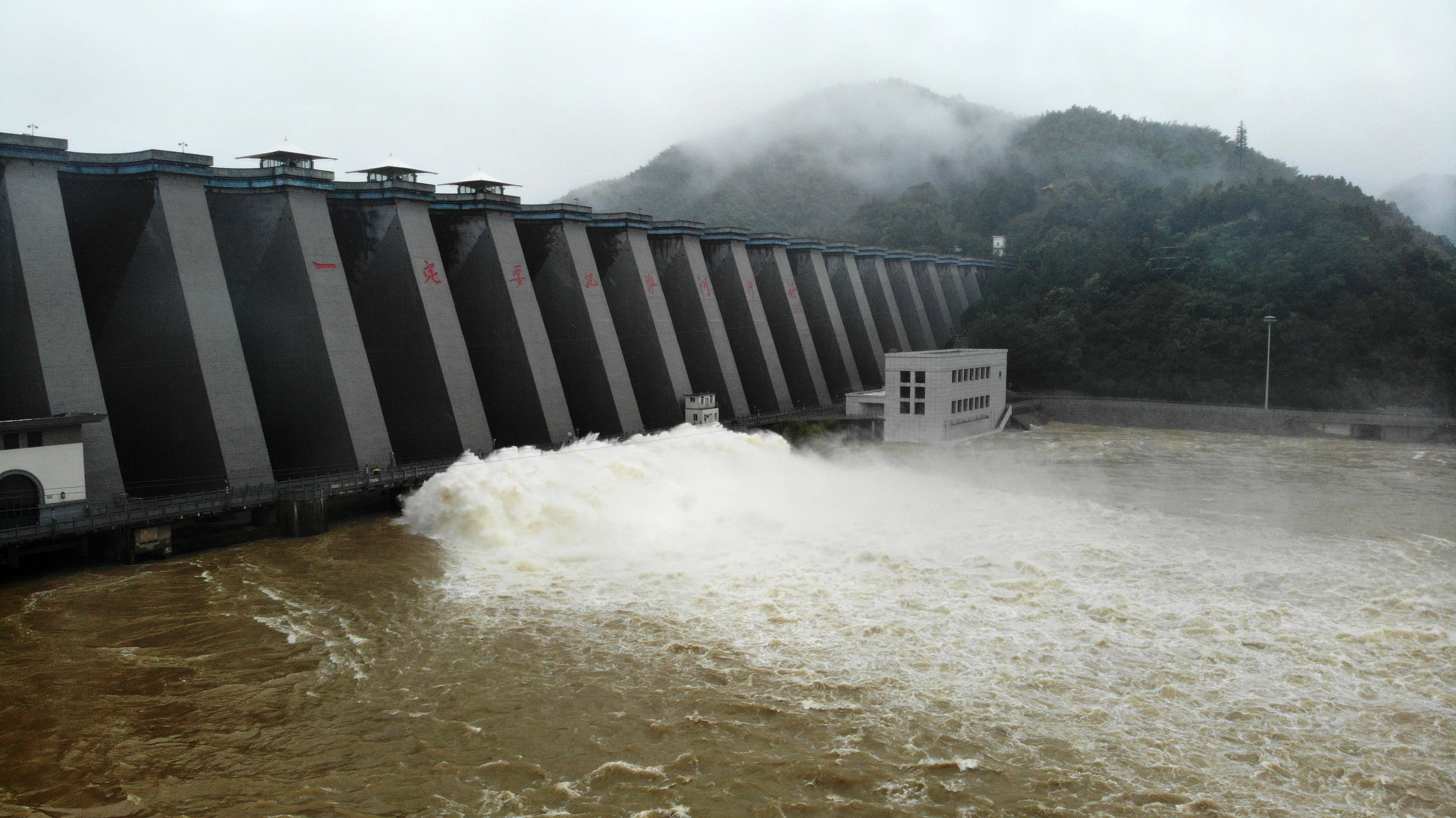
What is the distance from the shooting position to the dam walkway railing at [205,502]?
64.6ft

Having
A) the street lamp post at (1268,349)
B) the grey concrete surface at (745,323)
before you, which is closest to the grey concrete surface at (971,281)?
the street lamp post at (1268,349)

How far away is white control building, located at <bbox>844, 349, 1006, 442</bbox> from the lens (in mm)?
40312

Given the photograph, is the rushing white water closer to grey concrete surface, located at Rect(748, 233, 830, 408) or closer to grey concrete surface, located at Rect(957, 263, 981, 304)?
grey concrete surface, located at Rect(748, 233, 830, 408)

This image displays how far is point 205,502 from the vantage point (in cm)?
2231

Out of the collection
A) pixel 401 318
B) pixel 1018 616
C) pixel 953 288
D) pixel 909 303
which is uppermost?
pixel 953 288

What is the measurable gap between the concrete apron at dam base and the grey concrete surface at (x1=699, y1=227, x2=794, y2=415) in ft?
39.0

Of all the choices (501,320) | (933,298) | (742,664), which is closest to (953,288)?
(933,298)

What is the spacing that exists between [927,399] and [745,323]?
9.39 meters

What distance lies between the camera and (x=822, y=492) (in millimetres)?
29828

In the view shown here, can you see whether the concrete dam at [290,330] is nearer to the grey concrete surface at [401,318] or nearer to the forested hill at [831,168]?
the grey concrete surface at [401,318]

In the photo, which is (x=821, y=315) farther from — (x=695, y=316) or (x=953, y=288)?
(x=953, y=288)

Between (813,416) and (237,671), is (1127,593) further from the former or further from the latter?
(813,416)

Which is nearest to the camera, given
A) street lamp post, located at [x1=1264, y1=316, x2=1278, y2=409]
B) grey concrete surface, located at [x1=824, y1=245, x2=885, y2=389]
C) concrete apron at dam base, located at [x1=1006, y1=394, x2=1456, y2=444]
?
concrete apron at dam base, located at [x1=1006, y1=394, x2=1456, y2=444]

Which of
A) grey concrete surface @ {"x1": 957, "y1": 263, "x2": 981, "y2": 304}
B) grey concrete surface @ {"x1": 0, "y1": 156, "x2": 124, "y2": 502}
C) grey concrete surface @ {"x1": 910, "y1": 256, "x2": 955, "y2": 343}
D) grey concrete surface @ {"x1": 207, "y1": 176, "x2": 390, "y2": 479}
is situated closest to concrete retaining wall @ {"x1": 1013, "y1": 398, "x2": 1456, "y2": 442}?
grey concrete surface @ {"x1": 910, "y1": 256, "x2": 955, "y2": 343}
